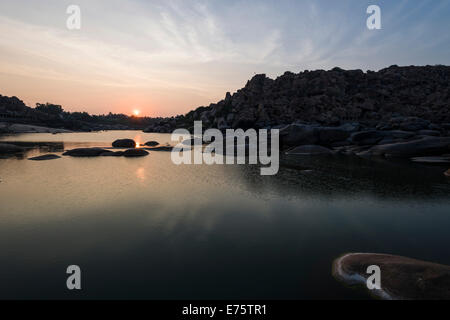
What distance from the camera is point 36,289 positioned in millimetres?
6191

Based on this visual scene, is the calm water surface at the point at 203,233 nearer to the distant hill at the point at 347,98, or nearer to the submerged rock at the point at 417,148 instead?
the submerged rock at the point at 417,148

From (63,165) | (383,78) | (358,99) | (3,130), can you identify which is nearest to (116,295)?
(63,165)

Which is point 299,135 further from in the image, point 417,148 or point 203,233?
point 203,233

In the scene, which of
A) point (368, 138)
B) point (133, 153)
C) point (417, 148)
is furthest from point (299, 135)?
point (133, 153)

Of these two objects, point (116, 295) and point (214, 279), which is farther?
point (214, 279)

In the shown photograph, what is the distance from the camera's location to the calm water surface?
650cm

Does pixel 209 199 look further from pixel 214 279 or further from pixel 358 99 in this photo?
pixel 358 99

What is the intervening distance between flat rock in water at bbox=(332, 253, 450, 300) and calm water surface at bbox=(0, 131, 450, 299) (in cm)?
54

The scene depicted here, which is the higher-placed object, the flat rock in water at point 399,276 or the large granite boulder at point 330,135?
the large granite boulder at point 330,135

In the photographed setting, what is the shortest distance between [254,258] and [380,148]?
38378mm

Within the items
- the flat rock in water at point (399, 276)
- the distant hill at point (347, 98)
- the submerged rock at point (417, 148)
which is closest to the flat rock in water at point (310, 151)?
the submerged rock at point (417, 148)

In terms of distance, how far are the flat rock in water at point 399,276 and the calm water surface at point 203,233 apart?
0.54 m

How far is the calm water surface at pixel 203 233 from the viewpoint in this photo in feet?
21.3

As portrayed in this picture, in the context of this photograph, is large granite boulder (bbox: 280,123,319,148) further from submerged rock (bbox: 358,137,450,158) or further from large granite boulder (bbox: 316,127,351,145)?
submerged rock (bbox: 358,137,450,158)
